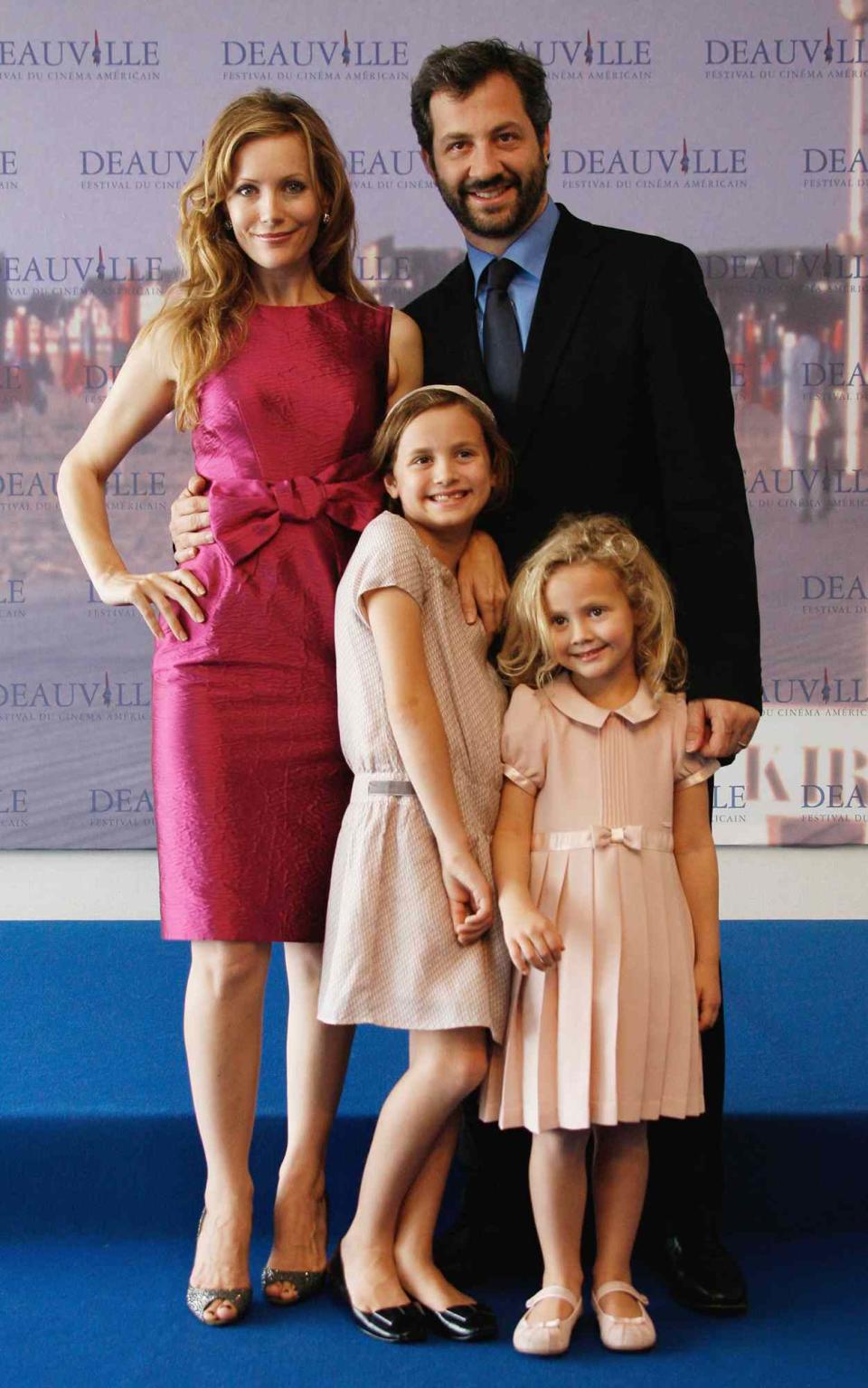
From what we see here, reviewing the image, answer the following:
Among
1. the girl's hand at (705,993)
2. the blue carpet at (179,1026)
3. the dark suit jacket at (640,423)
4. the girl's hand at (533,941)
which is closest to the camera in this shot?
the girl's hand at (533,941)

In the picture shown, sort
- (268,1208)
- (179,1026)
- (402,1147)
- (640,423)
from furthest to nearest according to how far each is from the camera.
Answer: (179,1026) → (268,1208) → (640,423) → (402,1147)

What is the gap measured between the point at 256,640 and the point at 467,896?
0.45m

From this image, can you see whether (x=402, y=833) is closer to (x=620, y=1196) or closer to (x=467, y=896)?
(x=467, y=896)

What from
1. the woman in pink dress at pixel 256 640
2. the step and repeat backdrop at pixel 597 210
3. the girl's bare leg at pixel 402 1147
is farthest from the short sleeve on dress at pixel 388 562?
the step and repeat backdrop at pixel 597 210

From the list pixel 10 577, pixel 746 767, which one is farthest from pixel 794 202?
pixel 10 577

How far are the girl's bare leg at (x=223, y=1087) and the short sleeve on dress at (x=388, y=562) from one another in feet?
1.65

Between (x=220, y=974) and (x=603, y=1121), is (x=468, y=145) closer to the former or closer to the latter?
(x=220, y=974)

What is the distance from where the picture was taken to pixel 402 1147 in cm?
200

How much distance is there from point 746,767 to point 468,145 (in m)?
2.83

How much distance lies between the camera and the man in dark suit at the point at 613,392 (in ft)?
6.96

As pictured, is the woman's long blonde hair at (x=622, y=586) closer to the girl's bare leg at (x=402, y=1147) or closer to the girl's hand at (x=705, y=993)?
the girl's hand at (x=705, y=993)

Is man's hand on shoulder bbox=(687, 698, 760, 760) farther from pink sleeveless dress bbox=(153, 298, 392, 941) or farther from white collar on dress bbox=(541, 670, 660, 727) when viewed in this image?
pink sleeveless dress bbox=(153, 298, 392, 941)

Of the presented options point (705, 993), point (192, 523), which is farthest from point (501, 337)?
point (705, 993)

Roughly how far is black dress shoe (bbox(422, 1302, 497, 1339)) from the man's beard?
1437 millimetres
